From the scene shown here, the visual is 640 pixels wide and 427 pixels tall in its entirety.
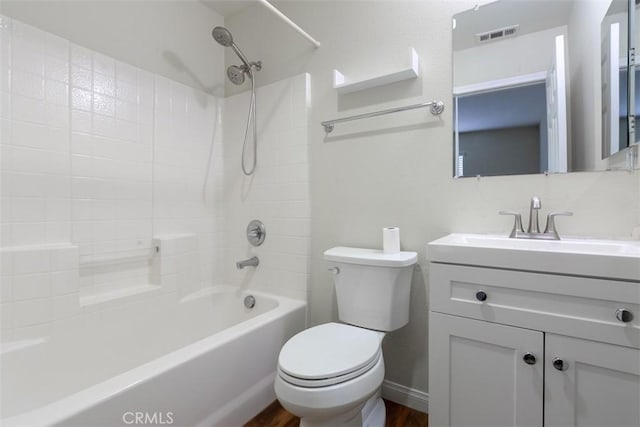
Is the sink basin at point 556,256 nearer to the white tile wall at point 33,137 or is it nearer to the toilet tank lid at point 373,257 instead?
the toilet tank lid at point 373,257

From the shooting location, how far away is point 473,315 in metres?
1.05

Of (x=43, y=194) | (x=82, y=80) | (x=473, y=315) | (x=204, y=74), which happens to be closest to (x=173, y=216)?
(x=43, y=194)

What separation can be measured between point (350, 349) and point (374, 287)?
12.6 inches

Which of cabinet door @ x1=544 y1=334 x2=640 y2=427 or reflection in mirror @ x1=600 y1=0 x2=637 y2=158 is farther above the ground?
reflection in mirror @ x1=600 y1=0 x2=637 y2=158

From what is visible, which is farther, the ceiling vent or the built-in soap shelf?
the built-in soap shelf

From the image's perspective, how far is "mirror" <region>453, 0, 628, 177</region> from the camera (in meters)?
1.22

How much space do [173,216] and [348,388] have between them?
1473mm

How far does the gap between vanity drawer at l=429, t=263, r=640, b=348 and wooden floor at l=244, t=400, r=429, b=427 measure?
0.72 m

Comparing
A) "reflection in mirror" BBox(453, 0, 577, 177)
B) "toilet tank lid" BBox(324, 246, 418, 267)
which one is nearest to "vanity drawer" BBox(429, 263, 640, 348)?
"toilet tank lid" BBox(324, 246, 418, 267)

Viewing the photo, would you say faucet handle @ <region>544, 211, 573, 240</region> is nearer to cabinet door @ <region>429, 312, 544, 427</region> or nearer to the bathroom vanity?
the bathroom vanity

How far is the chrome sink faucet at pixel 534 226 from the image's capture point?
1217mm

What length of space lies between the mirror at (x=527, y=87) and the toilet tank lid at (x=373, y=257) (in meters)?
0.47

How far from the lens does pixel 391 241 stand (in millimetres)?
1482

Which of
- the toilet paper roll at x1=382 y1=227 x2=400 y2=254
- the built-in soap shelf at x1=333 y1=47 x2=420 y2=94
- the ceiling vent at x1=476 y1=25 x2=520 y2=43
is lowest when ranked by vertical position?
the toilet paper roll at x1=382 y1=227 x2=400 y2=254
